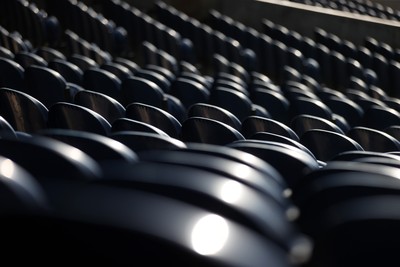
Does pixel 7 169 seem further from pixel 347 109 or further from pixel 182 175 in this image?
pixel 347 109

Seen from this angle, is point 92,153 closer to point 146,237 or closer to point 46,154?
point 46,154

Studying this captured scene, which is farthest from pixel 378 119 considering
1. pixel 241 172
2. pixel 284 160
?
pixel 241 172

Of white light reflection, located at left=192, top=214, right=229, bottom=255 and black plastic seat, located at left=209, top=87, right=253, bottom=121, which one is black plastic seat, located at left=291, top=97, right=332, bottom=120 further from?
white light reflection, located at left=192, top=214, right=229, bottom=255

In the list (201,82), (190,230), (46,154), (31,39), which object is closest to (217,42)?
(31,39)

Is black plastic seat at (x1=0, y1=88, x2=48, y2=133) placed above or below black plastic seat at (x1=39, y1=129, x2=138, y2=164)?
above

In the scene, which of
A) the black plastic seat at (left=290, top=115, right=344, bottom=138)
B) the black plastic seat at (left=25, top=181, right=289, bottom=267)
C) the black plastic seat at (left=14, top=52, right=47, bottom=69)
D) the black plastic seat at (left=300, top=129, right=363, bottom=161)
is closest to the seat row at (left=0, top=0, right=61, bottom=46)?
the black plastic seat at (left=14, top=52, right=47, bottom=69)

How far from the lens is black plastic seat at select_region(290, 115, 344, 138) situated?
307 cm

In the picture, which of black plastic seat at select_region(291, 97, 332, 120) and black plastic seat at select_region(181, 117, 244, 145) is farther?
black plastic seat at select_region(291, 97, 332, 120)

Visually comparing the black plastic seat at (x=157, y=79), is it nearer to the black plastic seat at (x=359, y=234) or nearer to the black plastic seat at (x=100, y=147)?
the black plastic seat at (x=100, y=147)

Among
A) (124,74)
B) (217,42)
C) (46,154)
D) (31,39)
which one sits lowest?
(46,154)

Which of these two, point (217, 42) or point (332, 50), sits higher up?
point (332, 50)

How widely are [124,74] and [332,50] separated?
131 inches

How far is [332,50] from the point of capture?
22.4ft

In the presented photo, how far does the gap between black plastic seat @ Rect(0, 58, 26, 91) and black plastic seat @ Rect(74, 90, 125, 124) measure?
513 millimetres
